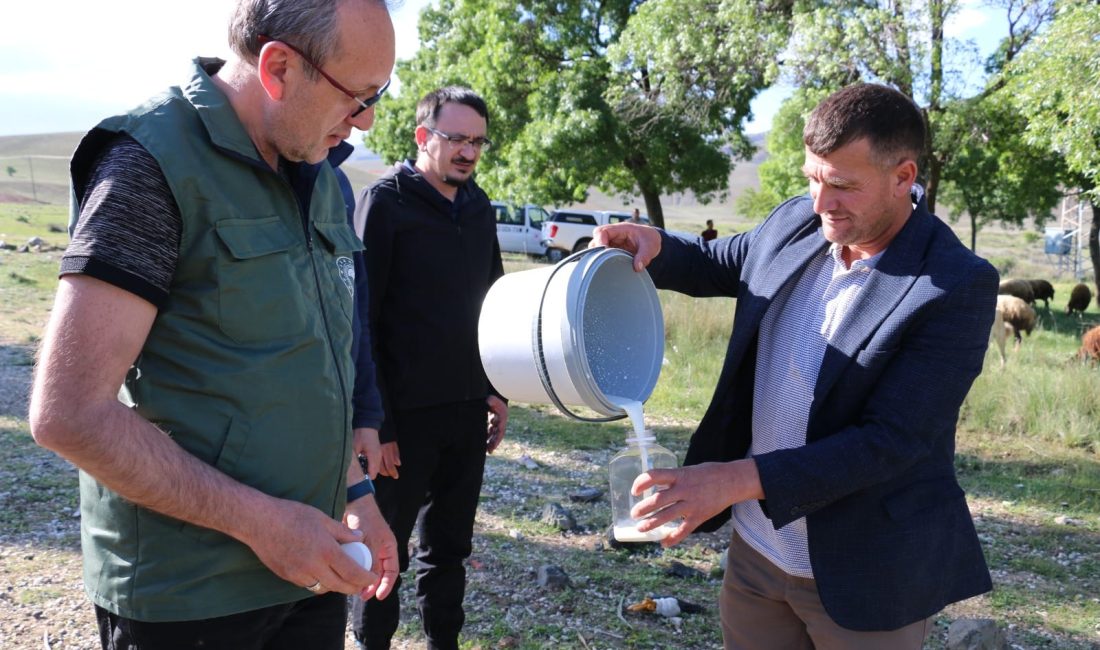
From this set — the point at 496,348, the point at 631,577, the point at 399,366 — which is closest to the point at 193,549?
the point at 496,348

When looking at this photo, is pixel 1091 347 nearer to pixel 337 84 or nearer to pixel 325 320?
pixel 325 320

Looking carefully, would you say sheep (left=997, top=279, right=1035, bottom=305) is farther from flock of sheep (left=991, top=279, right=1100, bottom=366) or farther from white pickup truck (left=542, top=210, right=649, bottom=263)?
white pickup truck (left=542, top=210, right=649, bottom=263)

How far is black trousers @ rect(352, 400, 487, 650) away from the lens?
3254 mm

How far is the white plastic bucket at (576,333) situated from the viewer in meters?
2.04

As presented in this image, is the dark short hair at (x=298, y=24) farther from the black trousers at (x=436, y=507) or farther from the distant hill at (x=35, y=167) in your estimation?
the distant hill at (x=35, y=167)

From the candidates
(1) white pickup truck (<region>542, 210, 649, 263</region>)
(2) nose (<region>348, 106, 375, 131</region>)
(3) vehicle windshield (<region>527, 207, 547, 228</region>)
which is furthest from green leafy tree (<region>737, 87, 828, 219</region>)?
(3) vehicle windshield (<region>527, 207, 547, 228</region>)

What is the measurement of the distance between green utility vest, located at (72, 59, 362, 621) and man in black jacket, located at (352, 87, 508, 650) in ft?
5.16

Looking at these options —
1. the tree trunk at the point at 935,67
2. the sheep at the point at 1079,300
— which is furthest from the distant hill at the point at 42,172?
the tree trunk at the point at 935,67

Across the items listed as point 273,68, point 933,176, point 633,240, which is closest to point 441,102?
point 633,240

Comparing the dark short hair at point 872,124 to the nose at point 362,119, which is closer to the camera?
the nose at point 362,119

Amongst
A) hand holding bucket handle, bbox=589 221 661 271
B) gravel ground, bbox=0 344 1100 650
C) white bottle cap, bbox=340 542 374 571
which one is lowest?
gravel ground, bbox=0 344 1100 650

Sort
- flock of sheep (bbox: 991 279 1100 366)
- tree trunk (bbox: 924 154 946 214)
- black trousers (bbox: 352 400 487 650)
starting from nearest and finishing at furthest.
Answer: black trousers (bbox: 352 400 487 650), flock of sheep (bbox: 991 279 1100 366), tree trunk (bbox: 924 154 946 214)

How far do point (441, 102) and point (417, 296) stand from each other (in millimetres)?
797

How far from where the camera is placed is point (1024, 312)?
12.7m
